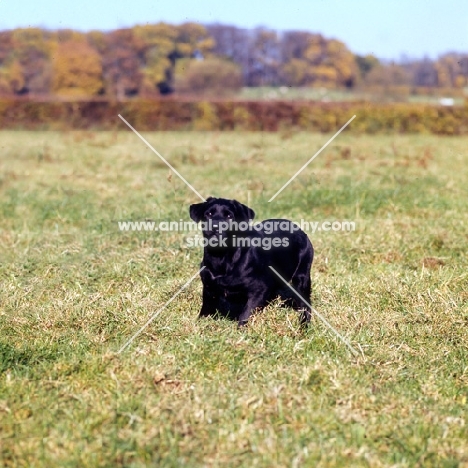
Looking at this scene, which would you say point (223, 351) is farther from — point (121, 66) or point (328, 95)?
point (121, 66)

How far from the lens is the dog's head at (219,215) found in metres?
5.41

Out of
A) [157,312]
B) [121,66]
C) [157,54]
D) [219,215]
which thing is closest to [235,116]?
[157,54]

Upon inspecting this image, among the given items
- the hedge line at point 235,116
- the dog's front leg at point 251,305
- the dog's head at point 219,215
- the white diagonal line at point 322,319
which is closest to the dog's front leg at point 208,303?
the dog's front leg at point 251,305

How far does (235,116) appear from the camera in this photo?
98.7 ft

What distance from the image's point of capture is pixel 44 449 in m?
3.55

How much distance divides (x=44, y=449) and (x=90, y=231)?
18.8 feet

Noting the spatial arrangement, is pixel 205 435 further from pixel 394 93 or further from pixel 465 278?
pixel 394 93

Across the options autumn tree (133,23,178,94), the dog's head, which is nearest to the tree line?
autumn tree (133,23,178,94)

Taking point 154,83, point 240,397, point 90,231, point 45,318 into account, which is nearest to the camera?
point 240,397

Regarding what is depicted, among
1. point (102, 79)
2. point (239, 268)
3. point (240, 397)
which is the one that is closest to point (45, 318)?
point (239, 268)

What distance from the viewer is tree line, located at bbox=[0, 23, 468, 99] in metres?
29.0

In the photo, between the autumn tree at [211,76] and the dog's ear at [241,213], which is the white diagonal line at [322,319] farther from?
the autumn tree at [211,76]

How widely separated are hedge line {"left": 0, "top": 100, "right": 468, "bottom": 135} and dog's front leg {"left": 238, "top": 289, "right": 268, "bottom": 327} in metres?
24.2

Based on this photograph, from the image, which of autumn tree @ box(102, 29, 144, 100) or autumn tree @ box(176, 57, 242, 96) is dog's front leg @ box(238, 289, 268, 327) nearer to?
autumn tree @ box(176, 57, 242, 96)
